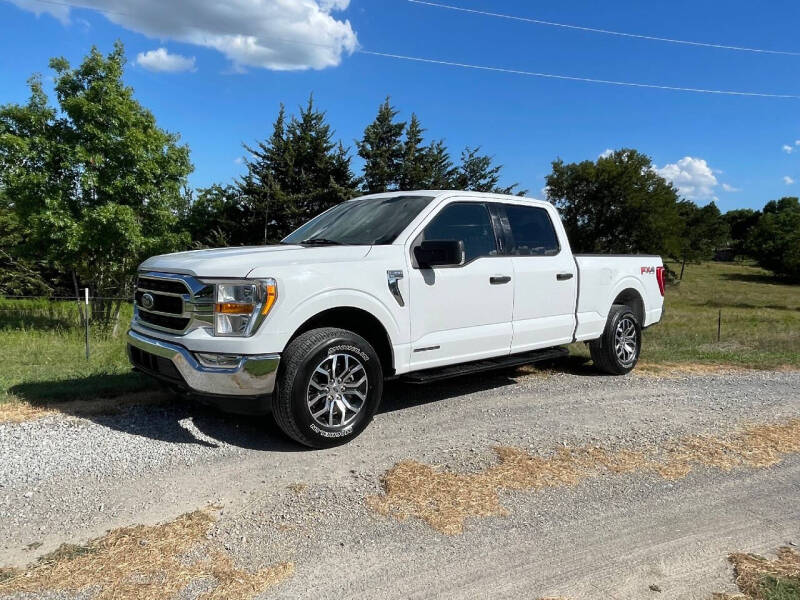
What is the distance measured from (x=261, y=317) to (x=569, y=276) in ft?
11.8

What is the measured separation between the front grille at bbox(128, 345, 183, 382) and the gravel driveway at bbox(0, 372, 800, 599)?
46 centimetres

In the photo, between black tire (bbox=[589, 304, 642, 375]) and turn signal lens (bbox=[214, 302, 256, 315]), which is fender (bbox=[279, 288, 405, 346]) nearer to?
turn signal lens (bbox=[214, 302, 256, 315])

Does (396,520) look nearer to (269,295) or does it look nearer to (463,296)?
(269,295)

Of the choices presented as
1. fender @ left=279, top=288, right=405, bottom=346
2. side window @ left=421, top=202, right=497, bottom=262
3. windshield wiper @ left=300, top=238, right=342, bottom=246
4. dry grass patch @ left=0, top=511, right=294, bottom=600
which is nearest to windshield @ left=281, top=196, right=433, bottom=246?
windshield wiper @ left=300, top=238, right=342, bottom=246

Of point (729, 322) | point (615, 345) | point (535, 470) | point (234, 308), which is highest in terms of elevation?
point (234, 308)

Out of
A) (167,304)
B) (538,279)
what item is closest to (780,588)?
(538,279)

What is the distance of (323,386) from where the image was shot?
4.23 m

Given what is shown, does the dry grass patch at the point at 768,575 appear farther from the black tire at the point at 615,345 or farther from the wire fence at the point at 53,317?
the wire fence at the point at 53,317

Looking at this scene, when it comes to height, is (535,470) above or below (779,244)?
below

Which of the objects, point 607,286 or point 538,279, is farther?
point 607,286

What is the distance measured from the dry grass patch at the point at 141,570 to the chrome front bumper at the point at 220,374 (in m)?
1.16

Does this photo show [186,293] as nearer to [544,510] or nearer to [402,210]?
[402,210]

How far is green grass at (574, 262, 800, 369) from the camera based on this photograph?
A: 882cm

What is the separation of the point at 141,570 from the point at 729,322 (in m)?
20.2
